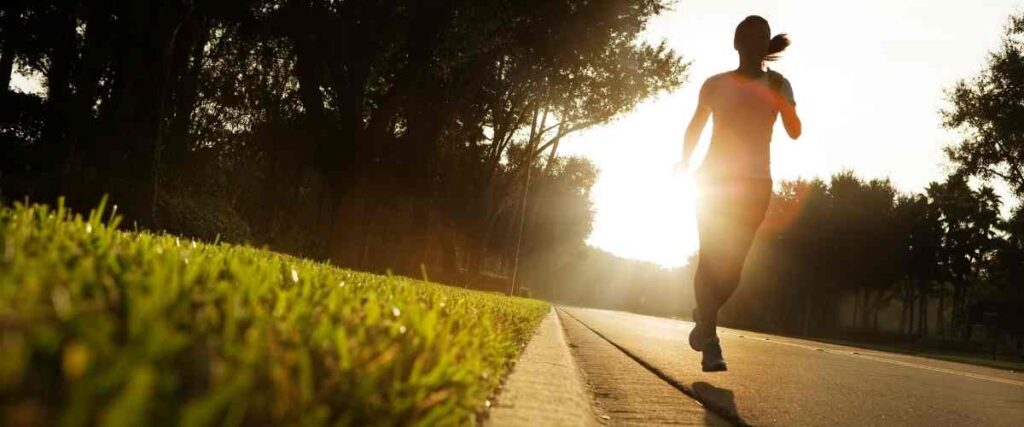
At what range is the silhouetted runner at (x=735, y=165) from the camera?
16.8 feet

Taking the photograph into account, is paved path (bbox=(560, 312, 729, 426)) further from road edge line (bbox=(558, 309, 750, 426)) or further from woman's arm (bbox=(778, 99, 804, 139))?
woman's arm (bbox=(778, 99, 804, 139))

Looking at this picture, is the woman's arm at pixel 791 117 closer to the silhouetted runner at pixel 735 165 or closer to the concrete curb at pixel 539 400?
the silhouetted runner at pixel 735 165

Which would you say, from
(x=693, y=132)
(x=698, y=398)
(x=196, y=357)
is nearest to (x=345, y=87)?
(x=693, y=132)

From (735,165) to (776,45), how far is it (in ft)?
3.24

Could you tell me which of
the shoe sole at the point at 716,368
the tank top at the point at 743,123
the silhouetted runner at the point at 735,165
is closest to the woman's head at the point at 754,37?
the silhouetted runner at the point at 735,165

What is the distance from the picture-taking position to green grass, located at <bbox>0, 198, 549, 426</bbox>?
734 mm

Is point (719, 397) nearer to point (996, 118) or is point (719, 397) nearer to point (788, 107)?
point (788, 107)

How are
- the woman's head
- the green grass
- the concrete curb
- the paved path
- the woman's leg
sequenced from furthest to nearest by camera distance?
the woman's head, the woman's leg, the paved path, the concrete curb, the green grass

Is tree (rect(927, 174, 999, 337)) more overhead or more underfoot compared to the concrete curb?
more overhead

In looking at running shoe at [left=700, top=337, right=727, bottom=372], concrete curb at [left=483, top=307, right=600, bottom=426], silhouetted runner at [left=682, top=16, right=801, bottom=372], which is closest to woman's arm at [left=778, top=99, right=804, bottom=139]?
silhouetted runner at [left=682, top=16, right=801, bottom=372]

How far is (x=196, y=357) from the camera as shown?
912mm

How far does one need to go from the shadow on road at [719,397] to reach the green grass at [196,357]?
2118 millimetres

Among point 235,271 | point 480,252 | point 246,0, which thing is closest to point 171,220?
point 246,0

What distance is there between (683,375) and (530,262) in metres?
58.2
